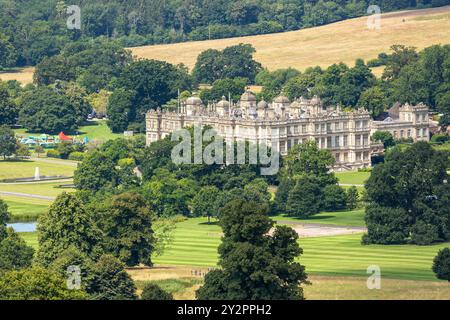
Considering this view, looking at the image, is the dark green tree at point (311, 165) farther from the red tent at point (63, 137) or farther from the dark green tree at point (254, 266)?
the dark green tree at point (254, 266)

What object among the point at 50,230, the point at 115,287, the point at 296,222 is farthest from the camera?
the point at 296,222

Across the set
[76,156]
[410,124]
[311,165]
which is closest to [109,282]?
[311,165]

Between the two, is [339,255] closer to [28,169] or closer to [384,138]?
[28,169]

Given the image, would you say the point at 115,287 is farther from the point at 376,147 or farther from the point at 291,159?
the point at 376,147

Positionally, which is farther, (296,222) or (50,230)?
(296,222)

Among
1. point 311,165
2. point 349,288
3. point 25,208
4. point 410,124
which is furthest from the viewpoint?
point 410,124

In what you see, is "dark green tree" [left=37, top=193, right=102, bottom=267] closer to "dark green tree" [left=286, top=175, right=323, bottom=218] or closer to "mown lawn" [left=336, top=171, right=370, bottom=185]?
"dark green tree" [left=286, top=175, right=323, bottom=218]
